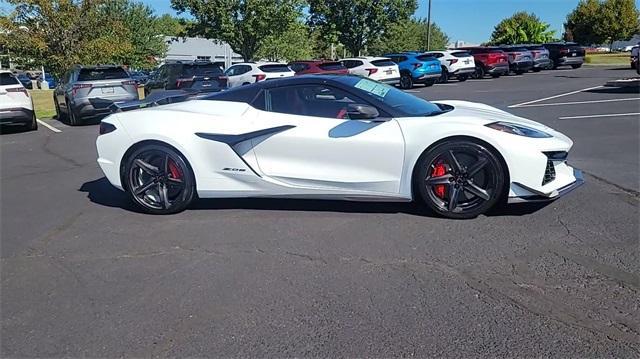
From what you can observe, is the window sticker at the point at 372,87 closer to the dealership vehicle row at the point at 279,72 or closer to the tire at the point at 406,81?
the dealership vehicle row at the point at 279,72

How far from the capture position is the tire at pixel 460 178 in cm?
475

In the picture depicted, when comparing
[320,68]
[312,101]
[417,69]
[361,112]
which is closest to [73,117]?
[320,68]

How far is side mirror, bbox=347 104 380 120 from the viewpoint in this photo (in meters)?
4.86

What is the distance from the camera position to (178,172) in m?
5.37

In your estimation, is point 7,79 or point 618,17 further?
point 618,17

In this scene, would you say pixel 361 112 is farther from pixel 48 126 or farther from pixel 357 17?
pixel 357 17

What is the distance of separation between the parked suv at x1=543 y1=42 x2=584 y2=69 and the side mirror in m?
32.6

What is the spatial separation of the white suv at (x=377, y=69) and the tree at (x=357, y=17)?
14.0 metres

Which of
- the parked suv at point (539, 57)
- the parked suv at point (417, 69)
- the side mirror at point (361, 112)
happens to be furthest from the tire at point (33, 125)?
the parked suv at point (539, 57)

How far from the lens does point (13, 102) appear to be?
1227 cm

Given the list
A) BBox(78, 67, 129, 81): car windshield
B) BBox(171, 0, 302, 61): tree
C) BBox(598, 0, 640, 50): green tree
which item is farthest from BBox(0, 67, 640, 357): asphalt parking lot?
BBox(598, 0, 640, 50): green tree

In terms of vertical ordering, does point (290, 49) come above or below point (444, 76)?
above

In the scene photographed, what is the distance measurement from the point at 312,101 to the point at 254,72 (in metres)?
14.8

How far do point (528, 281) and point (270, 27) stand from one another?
2724 cm
